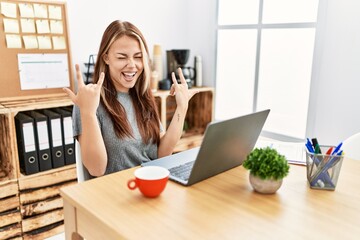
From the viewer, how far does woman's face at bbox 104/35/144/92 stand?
141 centimetres

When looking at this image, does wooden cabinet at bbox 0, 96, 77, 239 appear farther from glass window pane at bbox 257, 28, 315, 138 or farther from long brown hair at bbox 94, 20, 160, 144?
glass window pane at bbox 257, 28, 315, 138

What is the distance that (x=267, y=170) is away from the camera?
95 cm

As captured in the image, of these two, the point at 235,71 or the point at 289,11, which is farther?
the point at 235,71

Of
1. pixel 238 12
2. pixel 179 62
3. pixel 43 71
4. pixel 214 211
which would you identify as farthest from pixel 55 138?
pixel 238 12

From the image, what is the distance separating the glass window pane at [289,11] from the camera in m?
2.23

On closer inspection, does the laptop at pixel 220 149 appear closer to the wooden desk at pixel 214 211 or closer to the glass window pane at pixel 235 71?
the wooden desk at pixel 214 211

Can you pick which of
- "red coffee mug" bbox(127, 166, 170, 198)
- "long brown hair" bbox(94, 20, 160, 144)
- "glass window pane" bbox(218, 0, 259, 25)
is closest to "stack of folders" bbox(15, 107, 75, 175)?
"long brown hair" bbox(94, 20, 160, 144)

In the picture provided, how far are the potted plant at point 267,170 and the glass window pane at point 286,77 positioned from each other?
152cm

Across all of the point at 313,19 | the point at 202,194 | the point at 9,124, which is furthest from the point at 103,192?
the point at 313,19

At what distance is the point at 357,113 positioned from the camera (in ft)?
6.76

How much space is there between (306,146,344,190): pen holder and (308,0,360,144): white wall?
1218 mm

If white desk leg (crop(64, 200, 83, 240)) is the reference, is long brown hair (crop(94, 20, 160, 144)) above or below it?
above

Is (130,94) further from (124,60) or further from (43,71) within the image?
(43,71)

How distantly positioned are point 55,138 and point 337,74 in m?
1.78
